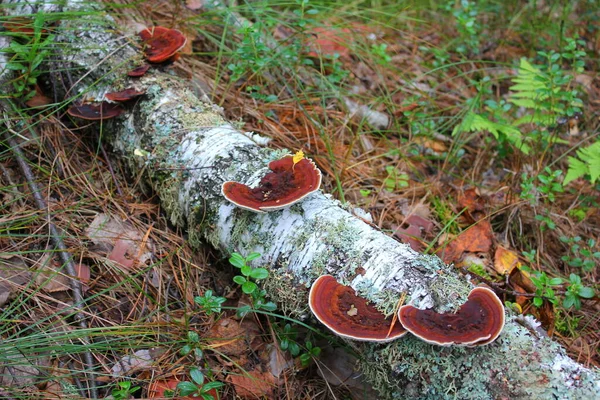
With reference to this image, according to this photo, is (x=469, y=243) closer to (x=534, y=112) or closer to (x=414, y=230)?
(x=414, y=230)

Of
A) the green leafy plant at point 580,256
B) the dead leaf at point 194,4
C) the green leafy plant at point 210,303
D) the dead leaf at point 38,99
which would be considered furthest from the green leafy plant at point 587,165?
the dead leaf at point 38,99

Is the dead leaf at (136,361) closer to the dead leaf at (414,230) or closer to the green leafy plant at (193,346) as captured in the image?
the green leafy plant at (193,346)

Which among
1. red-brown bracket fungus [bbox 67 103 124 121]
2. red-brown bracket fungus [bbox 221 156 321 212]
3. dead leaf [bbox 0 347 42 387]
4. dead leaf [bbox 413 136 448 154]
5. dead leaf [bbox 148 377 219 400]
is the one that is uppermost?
red-brown bracket fungus [bbox 221 156 321 212]

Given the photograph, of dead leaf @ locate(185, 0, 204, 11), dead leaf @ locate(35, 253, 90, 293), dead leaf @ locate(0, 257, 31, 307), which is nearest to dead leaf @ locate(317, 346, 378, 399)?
dead leaf @ locate(35, 253, 90, 293)

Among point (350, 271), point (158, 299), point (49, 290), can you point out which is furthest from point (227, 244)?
point (49, 290)

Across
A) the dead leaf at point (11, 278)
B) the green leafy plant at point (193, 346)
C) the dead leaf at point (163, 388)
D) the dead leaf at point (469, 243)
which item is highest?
the dead leaf at point (11, 278)

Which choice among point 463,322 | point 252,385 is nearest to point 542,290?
point 463,322

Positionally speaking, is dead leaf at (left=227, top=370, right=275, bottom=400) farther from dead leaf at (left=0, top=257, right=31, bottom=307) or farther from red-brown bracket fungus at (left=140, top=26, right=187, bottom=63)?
red-brown bracket fungus at (left=140, top=26, right=187, bottom=63)
